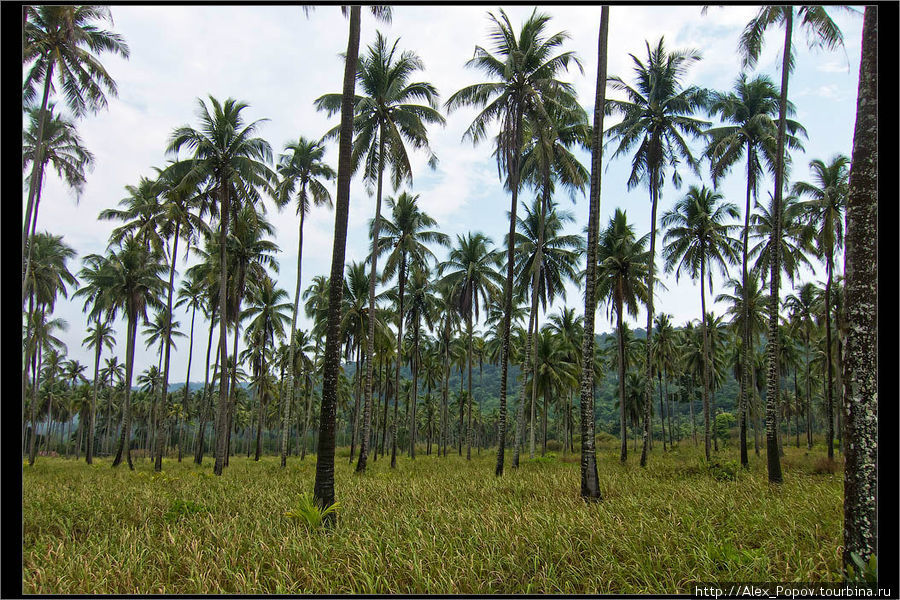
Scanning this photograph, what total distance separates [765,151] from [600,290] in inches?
353

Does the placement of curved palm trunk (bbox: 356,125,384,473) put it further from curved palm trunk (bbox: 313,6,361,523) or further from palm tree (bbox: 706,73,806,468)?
palm tree (bbox: 706,73,806,468)

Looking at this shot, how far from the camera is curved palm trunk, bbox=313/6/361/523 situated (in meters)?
8.03

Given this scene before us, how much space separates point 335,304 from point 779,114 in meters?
13.9

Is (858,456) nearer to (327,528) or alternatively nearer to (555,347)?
(327,528)

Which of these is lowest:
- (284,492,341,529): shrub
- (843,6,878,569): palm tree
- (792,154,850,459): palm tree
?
(284,492,341,529): shrub

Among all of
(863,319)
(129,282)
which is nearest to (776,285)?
(863,319)

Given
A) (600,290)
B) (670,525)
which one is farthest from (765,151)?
(670,525)

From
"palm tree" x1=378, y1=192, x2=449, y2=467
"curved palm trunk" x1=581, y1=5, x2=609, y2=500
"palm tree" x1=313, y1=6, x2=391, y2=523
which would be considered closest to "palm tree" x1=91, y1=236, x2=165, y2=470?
"palm tree" x1=378, y1=192, x2=449, y2=467

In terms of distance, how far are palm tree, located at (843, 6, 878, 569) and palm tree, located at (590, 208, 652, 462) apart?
17.6 meters

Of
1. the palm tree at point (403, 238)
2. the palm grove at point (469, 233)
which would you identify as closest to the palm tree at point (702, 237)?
the palm grove at point (469, 233)

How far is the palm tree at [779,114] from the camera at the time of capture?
40.2 feet

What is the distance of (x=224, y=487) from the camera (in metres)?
12.2

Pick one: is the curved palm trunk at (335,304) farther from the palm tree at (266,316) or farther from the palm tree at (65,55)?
the palm tree at (266,316)

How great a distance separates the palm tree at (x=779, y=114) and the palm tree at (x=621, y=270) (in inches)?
366
